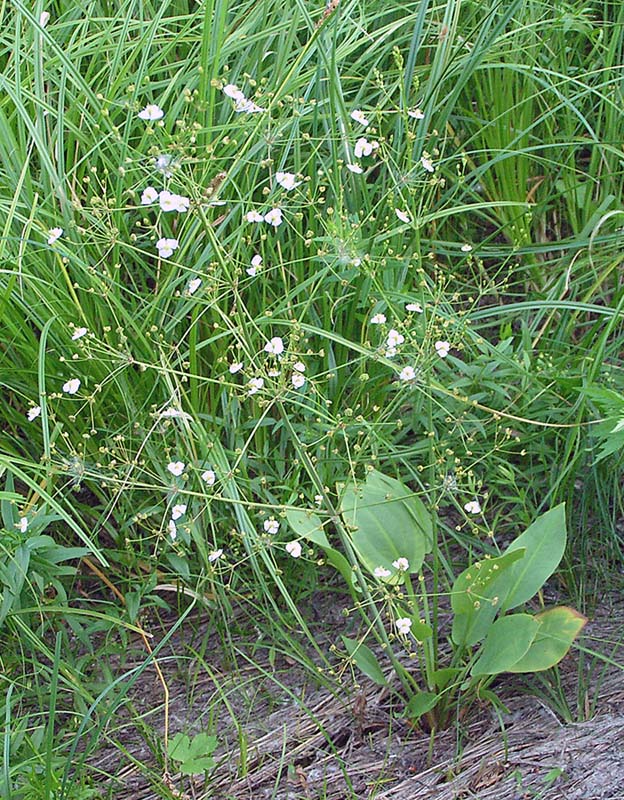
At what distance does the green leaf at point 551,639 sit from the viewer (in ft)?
5.18

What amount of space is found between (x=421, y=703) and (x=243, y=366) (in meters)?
0.69

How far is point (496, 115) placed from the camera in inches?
91.4

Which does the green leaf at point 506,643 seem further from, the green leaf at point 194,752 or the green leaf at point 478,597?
the green leaf at point 194,752

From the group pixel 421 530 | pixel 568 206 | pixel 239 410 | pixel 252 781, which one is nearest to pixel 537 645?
pixel 421 530

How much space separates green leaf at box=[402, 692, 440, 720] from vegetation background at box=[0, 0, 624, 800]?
15 centimetres

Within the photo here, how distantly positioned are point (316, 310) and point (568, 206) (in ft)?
2.43

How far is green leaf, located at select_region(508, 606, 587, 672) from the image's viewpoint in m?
1.58

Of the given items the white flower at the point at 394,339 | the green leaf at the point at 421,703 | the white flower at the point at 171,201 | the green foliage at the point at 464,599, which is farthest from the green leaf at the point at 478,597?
the white flower at the point at 171,201

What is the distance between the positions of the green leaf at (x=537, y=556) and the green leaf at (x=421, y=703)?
0.19 m

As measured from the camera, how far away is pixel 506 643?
5.13ft

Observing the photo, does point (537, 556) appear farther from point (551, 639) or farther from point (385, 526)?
point (385, 526)

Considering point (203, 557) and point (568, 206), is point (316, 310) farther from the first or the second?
point (568, 206)

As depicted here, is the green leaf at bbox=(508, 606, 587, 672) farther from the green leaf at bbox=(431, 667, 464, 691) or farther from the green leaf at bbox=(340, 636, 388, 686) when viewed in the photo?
the green leaf at bbox=(340, 636, 388, 686)

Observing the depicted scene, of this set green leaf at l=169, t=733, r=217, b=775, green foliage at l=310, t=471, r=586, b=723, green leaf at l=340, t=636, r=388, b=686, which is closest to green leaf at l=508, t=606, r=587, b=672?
green foliage at l=310, t=471, r=586, b=723
